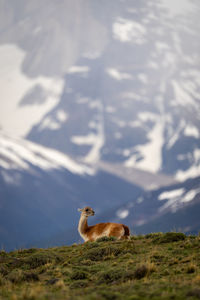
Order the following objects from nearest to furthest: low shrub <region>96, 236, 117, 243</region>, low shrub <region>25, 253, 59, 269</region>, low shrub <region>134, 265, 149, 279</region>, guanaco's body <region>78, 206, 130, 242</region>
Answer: low shrub <region>134, 265, 149, 279</region> → low shrub <region>25, 253, 59, 269</region> → low shrub <region>96, 236, 117, 243</region> → guanaco's body <region>78, 206, 130, 242</region>

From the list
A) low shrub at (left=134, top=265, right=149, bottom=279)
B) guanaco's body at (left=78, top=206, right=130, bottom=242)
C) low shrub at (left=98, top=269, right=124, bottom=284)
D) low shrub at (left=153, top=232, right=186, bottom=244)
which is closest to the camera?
low shrub at (left=134, top=265, right=149, bottom=279)

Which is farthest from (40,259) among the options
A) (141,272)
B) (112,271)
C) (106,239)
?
(141,272)

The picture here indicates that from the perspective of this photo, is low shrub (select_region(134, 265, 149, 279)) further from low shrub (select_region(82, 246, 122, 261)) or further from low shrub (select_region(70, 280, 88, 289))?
low shrub (select_region(82, 246, 122, 261))

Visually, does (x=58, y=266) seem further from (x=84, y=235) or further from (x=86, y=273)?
(x=84, y=235)

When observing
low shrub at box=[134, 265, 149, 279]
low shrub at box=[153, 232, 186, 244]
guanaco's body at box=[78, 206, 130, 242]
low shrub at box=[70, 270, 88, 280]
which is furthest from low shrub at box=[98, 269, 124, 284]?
guanaco's body at box=[78, 206, 130, 242]

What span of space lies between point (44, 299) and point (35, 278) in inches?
233

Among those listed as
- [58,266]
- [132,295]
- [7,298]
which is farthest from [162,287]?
[58,266]

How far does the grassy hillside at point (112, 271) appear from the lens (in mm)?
14672

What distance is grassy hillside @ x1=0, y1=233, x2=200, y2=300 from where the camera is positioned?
48.1 ft

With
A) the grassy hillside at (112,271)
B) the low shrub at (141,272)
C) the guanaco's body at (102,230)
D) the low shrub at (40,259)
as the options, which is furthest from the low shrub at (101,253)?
the low shrub at (141,272)

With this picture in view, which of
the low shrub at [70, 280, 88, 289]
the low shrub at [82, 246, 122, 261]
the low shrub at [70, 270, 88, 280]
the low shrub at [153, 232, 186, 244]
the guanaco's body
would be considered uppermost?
the guanaco's body

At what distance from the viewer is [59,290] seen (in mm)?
16266

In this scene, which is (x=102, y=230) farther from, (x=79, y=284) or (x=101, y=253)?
(x=79, y=284)

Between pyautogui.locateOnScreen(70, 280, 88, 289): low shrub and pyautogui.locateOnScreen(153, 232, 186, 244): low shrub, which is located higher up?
pyautogui.locateOnScreen(153, 232, 186, 244): low shrub
